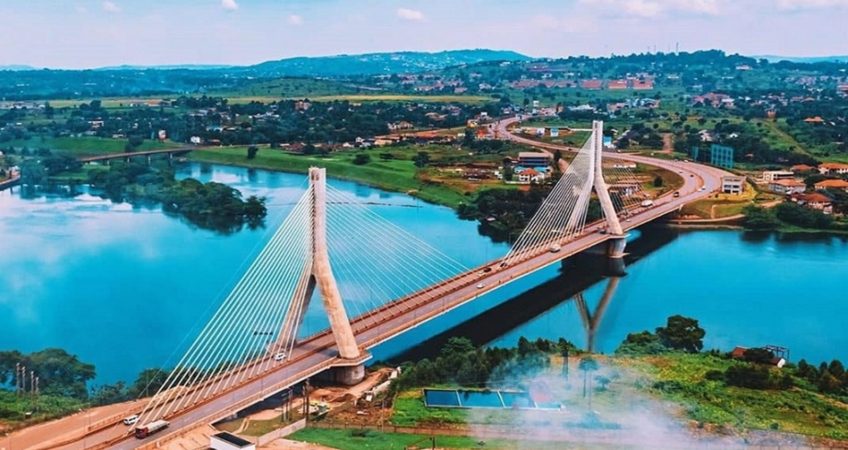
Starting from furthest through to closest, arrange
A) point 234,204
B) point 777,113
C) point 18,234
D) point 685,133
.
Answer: point 777,113 → point 685,133 → point 234,204 → point 18,234

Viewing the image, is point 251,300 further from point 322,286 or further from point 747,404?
point 747,404

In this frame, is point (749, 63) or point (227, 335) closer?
point (227, 335)

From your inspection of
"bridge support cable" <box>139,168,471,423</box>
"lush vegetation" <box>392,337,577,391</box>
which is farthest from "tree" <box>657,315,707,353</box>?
"bridge support cable" <box>139,168,471,423</box>

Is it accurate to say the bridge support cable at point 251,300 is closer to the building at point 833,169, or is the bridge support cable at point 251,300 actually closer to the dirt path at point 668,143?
the building at point 833,169

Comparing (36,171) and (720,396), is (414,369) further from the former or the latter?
(36,171)

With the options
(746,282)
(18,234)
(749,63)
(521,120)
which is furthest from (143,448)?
(749,63)

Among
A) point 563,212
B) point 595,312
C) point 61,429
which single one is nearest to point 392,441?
point 61,429

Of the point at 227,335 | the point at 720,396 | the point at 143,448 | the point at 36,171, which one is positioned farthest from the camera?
the point at 36,171

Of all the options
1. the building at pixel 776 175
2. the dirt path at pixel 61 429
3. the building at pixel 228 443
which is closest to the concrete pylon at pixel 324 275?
the dirt path at pixel 61 429
